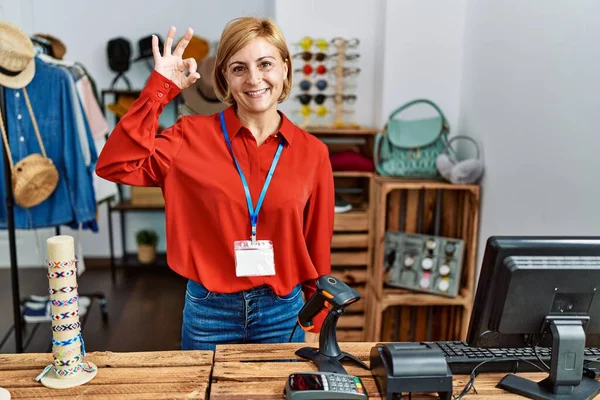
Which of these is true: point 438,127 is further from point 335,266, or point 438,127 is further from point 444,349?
point 444,349

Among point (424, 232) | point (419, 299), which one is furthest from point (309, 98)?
point (419, 299)

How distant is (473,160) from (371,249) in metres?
0.72

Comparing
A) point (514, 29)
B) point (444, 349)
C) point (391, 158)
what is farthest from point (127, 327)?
point (514, 29)

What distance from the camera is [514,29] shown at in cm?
231

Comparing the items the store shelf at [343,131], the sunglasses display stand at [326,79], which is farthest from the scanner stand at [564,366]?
the sunglasses display stand at [326,79]

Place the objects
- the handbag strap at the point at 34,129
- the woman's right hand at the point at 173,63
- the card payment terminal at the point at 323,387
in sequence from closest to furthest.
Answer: the card payment terminal at the point at 323,387 < the woman's right hand at the point at 173,63 < the handbag strap at the point at 34,129

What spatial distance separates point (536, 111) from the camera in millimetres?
2143

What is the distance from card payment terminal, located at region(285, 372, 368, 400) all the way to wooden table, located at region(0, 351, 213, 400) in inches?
7.9

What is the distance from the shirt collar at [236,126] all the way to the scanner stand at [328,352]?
544mm

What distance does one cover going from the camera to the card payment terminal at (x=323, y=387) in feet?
3.40

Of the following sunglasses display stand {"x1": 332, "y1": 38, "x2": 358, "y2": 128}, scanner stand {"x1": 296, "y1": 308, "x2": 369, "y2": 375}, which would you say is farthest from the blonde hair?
sunglasses display stand {"x1": 332, "y1": 38, "x2": 358, "y2": 128}

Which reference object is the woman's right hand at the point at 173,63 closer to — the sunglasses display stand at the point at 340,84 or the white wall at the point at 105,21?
the sunglasses display stand at the point at 340,84

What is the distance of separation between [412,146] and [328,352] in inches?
66.4

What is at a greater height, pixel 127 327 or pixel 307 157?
pixel 307 157
